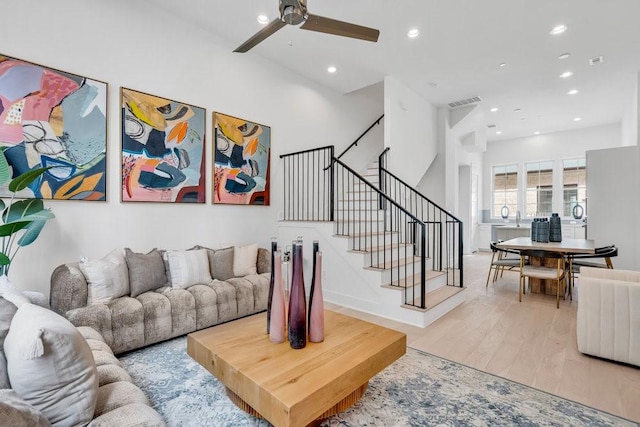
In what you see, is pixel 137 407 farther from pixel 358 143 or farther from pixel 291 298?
pixel 358 143

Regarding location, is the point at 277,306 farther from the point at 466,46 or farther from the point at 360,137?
the point at 360,137

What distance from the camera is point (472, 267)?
22.9ft

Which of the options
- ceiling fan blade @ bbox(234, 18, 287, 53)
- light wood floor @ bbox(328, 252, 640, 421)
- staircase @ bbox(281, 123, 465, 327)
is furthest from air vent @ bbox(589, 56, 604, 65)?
ceiling fan blade @ bbox(234, 18, 287, 53)

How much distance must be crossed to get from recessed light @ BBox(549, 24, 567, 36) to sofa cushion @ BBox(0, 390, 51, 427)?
5.54m

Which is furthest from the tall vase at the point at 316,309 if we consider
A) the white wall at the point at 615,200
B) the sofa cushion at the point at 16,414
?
the white wall at the point at 615,200

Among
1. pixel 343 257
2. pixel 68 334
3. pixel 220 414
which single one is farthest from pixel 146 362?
pixel 343 257

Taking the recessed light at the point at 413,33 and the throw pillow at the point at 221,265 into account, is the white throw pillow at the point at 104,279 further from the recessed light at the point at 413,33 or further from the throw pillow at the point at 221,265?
the recessed light at the point at 413,33

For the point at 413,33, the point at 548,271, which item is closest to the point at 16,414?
the point at 413,33

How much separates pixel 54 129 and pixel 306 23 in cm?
249

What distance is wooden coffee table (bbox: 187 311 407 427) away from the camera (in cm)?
137

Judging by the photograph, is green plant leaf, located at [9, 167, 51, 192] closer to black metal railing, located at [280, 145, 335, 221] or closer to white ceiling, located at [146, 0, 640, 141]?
white ceiling, located at [146, 0, 640, 141]

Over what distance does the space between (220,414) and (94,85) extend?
10.6ft

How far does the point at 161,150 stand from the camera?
3564mm

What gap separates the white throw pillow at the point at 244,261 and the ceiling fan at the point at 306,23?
7.60 feet
